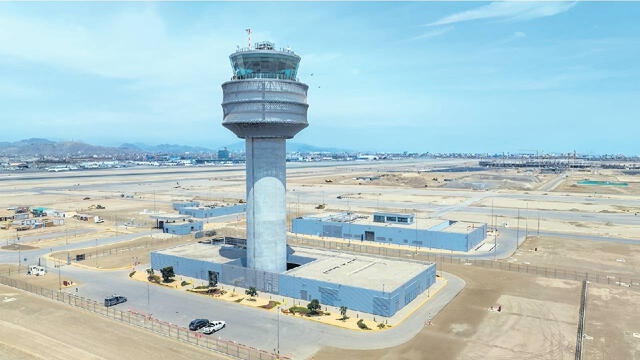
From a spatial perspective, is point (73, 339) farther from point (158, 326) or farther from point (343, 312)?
point (343, 312)

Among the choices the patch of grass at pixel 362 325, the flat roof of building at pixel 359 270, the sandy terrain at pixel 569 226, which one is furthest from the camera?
the sandy terrain at pixel 569 226

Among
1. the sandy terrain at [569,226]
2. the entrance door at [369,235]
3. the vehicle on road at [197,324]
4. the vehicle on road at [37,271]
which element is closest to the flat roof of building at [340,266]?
the vehicle on road at [197,324]

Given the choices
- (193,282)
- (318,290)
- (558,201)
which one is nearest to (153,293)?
(193,282)

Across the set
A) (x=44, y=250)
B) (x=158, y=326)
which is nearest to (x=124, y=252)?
(x=44, y=250)

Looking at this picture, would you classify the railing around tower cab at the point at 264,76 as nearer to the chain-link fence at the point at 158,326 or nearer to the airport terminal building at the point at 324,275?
the airport terminal building at the point at 324,275

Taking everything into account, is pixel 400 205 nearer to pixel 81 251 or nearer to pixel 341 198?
pixel 341 198
